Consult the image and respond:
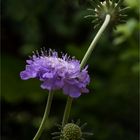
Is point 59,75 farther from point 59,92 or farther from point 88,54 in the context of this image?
point 59,92

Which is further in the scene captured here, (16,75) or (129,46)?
(16,75)

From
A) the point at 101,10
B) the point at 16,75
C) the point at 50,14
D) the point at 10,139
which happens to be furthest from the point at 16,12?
the point at 101,10

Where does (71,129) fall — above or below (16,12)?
below

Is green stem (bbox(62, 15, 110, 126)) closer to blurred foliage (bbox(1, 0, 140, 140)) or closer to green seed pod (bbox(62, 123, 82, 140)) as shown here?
green seed pod (bbox(62, 123, 82, 140))

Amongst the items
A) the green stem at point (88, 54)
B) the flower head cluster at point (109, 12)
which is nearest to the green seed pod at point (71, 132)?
the green stem at point (88, 54)

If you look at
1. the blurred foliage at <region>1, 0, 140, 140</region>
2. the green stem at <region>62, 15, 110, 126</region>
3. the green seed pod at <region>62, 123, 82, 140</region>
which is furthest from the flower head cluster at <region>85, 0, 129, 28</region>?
the blurred foliage at <region>1, 0, 140, 140</region>

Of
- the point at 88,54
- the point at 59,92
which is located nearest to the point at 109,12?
the point at 88,54

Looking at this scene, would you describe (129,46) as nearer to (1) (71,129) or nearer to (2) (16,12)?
(2) (16,12)
